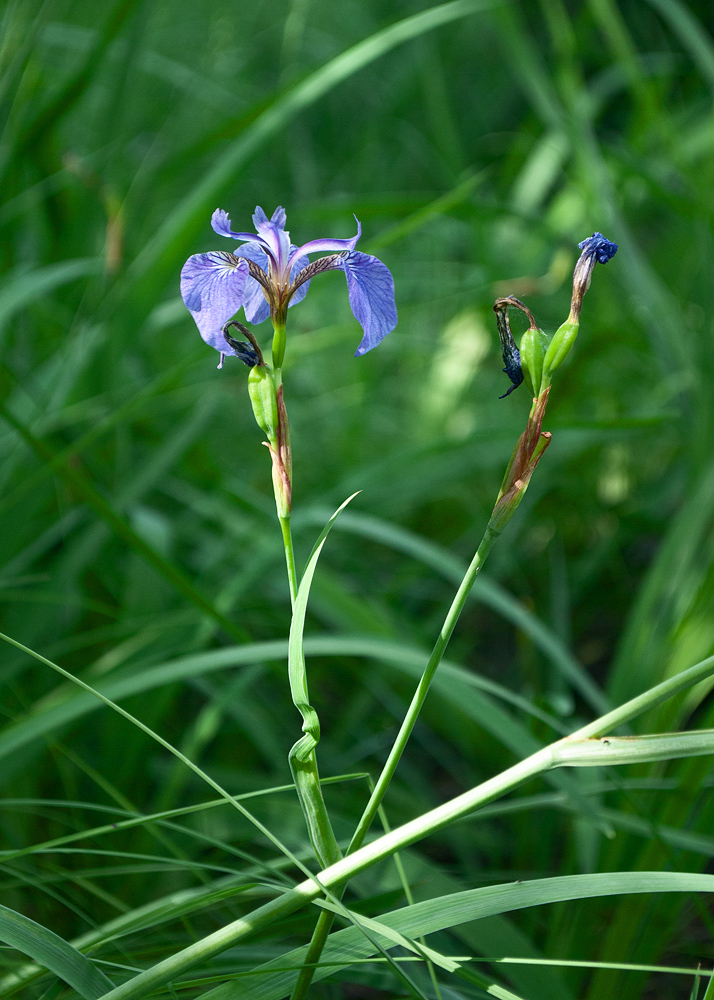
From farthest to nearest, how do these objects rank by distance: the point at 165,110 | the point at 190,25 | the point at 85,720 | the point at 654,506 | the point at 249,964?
the point at 190,25 → the point at 165,110 → the point at 654,506 → the point at 85,720 → the point at 249,964

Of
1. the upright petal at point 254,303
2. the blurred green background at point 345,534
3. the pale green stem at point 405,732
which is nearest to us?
the pale green stem at point 405,732

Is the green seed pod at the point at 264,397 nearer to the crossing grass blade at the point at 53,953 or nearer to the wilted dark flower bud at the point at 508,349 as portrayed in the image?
the wilted dark flower bud at the point at 508,349

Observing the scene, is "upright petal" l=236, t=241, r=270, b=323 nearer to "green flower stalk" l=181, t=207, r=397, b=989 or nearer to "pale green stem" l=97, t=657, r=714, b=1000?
"green flower stalk" l=181, t=207, r=397, b=989

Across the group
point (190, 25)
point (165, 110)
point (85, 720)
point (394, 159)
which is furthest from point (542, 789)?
point (190, 25)

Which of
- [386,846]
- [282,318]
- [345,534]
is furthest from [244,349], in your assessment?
[345,534]


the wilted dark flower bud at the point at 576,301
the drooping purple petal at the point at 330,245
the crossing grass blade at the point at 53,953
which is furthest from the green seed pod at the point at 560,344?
the crossing grass blade at the point at 53,953

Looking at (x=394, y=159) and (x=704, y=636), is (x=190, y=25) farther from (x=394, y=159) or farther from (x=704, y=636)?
(x=704, y=636)
